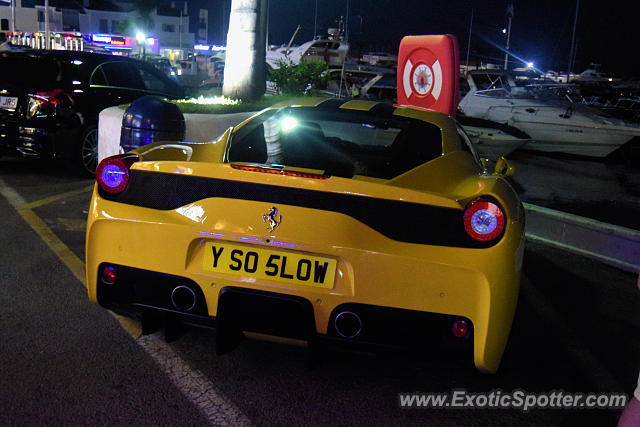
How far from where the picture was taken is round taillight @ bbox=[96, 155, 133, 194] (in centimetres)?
313

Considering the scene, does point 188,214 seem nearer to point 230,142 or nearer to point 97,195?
point 97,195

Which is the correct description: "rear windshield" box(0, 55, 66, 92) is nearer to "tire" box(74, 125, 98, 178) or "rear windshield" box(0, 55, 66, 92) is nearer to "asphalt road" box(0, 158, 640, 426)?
"tire" box(74, 125, 98, 178)

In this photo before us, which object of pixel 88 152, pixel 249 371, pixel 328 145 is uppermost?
pixel 328 145

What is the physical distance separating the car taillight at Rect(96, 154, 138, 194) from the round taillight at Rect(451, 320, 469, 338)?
1689mm

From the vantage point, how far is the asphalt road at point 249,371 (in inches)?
114

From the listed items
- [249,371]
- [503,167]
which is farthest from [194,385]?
[503,167]

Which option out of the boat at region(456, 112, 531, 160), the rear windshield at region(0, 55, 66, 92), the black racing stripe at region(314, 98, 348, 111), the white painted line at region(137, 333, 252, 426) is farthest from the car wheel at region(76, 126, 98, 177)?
the boat at region(456, 112, 531, 160)

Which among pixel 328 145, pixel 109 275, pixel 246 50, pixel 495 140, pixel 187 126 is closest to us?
pixel 109 275

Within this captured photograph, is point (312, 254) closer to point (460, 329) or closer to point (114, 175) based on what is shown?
point (460, 329)

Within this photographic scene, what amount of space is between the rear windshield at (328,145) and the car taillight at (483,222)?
0.79 m

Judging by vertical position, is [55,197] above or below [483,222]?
below

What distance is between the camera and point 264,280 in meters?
2.84

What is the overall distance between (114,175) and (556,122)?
1268cm

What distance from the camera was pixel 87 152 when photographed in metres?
8.81
